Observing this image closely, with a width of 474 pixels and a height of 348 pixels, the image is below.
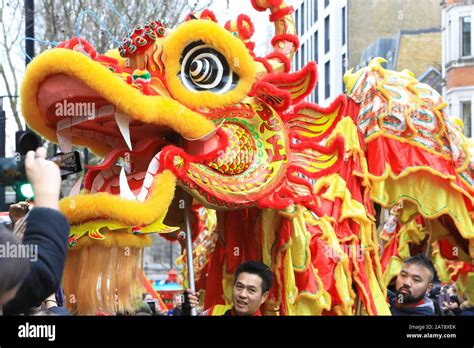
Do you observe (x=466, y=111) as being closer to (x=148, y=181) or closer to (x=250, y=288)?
(x=148, y=181)

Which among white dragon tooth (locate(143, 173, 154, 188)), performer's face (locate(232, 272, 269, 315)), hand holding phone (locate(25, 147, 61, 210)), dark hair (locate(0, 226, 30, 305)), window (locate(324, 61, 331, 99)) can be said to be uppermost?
window (locate(324, 61, 331, 99))

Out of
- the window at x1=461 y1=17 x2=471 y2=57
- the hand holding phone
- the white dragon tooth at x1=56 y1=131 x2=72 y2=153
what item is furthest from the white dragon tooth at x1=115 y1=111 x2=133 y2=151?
the window at x1=461 y1=17 x2=471 y2=57

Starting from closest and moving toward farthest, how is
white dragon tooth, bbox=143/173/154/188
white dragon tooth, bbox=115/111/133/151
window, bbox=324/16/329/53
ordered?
white dragon tooth, bbox=115/111/133/151 < white dragon tooth, bbox=143/173/154/188 < window, bbox=324/16/329/53

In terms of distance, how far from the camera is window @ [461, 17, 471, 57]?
22.2 m

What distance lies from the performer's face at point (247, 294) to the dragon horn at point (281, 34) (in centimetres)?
183

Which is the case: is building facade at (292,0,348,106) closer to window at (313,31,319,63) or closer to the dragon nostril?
window at (313,31,319,63)

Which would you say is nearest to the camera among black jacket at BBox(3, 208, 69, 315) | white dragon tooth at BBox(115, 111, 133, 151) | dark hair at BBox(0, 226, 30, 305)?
dark hair at BBox(0, 226, 30, 305)

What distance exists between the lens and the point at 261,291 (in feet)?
18.0

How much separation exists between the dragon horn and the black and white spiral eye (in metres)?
0.62

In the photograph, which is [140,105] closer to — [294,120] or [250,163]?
[250,163]

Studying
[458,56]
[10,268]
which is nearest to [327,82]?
[458,56]

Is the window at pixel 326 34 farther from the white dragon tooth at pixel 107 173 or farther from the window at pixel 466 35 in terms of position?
the white dragon tooth at pixel 107 173

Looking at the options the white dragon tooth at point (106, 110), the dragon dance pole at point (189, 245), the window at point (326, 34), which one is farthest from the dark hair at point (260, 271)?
the window at point (326, 34)
